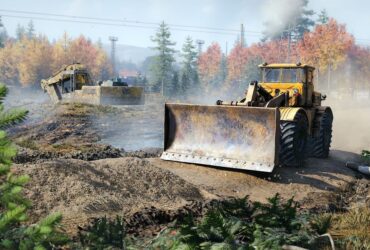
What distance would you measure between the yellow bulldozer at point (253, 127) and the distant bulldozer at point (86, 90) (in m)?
15.7

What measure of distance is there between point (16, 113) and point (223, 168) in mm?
8308

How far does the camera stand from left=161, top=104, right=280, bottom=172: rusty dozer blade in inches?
391

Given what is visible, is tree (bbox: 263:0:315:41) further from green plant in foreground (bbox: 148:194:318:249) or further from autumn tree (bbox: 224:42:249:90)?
green plant in foreground (bbox: 148:194:318:249)

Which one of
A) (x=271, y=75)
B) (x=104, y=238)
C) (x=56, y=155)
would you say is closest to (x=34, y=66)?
(x=56, y=155)

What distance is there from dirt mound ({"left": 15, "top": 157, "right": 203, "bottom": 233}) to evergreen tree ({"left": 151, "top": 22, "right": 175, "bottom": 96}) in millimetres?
53200

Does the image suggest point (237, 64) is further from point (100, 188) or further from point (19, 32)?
point (19, 32)

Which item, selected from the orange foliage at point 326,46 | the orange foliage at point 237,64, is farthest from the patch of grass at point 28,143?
the orange foliage at point 237,64

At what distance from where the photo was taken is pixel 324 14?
83.4 metres

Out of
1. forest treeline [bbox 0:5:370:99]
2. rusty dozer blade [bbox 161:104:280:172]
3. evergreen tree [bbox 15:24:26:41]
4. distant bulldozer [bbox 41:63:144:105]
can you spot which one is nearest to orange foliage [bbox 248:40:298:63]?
forest treeline [bbox 0:5:370:99]

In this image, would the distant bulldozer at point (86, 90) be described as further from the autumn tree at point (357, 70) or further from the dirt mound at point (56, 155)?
the autumn tree at point (357, 70)

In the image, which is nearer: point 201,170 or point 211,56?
point 201,170

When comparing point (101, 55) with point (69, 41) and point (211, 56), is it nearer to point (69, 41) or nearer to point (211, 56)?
point (69, 41)

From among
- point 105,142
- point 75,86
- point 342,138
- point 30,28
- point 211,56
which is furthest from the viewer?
point 30,28

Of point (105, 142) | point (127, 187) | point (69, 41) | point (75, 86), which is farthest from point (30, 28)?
point (127, 187)
